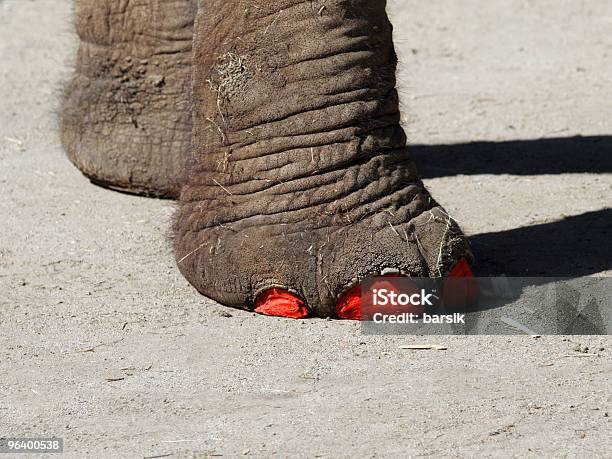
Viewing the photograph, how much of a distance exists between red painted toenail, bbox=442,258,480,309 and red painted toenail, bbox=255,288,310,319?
379mm

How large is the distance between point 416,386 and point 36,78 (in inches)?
150

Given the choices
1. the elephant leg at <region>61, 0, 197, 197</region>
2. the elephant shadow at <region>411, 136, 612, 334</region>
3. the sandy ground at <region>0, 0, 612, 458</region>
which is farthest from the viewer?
the elephant leg at <region>61, 0, 197, 197</region>

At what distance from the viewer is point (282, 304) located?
3.58 metres

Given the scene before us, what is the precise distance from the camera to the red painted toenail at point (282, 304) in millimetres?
3563

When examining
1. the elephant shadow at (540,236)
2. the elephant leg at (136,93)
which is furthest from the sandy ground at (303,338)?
the elephant leg at (136,93)

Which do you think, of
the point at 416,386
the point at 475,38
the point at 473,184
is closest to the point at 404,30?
the point at 475,38

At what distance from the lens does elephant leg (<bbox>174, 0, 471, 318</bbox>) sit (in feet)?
11.4

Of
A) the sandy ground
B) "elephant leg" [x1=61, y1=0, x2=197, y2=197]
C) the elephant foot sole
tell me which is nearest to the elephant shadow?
the sandy ground

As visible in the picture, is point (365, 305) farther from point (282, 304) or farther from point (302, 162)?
point (302, 162)

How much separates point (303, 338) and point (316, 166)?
461 millimetres

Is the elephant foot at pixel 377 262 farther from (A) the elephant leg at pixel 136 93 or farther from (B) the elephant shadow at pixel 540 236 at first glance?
(A) the elephant leg at pixel 136 93

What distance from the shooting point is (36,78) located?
6.41 metres

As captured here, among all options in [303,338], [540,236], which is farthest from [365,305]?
[540,236]

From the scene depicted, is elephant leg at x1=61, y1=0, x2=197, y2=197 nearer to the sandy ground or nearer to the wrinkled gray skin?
the sandy ground
